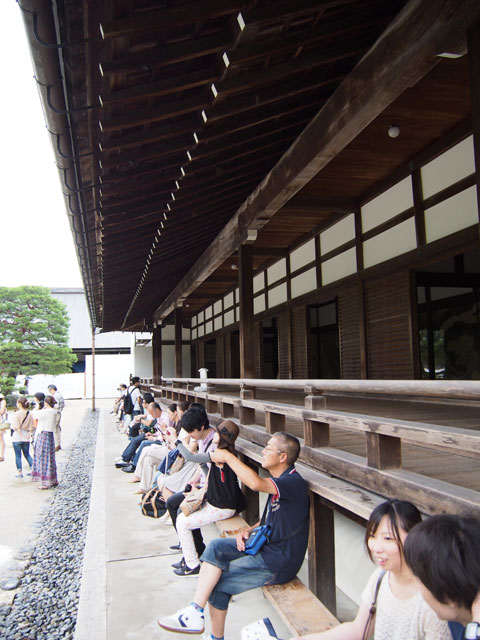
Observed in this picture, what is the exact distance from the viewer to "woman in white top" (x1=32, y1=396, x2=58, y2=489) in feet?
26.9

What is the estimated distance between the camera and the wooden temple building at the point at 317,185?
2.68 metres

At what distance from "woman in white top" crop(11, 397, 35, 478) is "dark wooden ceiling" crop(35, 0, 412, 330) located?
476 centimetres

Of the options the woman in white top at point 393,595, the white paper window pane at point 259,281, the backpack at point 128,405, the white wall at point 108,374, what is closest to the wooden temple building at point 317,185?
the woman in white top at point 393,595

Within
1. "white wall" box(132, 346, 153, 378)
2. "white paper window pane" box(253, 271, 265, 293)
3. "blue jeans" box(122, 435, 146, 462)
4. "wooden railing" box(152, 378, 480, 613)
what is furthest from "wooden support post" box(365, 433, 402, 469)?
"white wall" box(132, 346, 153, 378)

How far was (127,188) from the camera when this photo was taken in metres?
4.54

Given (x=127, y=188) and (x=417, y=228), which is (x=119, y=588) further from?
(x=417, y=228)

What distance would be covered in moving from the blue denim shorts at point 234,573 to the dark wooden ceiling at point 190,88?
2.87 meters

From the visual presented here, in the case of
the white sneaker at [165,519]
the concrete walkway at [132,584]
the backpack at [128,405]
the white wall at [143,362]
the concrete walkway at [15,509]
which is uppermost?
the white wall at [143,362]

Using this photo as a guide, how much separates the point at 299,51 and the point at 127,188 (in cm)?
195

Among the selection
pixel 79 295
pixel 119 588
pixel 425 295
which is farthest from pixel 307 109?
pixel 79 295

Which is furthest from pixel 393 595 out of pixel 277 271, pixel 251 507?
pixel 277 271

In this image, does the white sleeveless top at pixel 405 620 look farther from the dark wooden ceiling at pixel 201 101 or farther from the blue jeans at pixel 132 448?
the blue jeans at pixel 132 448

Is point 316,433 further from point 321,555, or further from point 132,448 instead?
point 132,448

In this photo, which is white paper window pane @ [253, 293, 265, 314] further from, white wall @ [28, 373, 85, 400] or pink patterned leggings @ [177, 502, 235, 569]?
white wall @ [28, 373, 85, 400]
